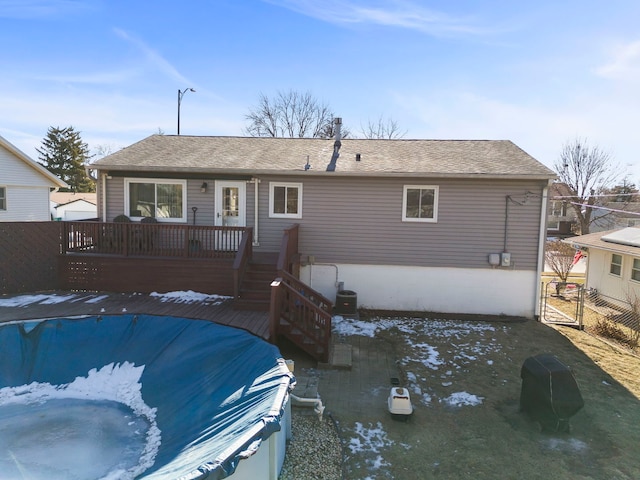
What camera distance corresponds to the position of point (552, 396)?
4.75 metres

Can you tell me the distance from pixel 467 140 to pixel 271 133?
21.9 m

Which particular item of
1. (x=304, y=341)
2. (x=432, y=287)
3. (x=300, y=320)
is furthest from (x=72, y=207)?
(x=304, y=341)

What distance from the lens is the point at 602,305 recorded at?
1372 centimetres

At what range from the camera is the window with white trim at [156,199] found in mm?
10125

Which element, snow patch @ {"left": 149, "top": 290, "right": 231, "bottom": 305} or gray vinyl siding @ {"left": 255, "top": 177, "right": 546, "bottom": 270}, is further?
gray vinyl siding @ {"left": 255, "top": 177, "right": 546, "bottom": 270}

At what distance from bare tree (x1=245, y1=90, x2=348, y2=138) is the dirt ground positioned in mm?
26668

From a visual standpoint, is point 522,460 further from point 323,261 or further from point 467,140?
point 467,140

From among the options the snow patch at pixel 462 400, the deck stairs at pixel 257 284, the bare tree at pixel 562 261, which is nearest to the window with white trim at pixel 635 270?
the bare tree at pixel 562 261

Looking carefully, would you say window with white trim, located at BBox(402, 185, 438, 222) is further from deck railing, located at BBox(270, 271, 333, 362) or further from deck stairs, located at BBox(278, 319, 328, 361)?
deck stairs, located at BBox(278, 319, 328, 361)

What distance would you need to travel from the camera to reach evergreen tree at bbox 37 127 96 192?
124 feet

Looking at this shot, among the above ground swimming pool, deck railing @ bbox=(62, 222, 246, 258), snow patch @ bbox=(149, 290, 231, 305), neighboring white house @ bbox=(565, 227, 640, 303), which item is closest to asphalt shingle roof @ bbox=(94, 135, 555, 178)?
deck railing @ bbox=(62, 222, 246, 258)

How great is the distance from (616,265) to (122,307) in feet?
50.6

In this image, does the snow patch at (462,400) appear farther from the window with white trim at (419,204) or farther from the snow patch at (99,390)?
the window with white trim at (419,204)

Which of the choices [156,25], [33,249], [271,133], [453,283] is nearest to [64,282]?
[33,249]
